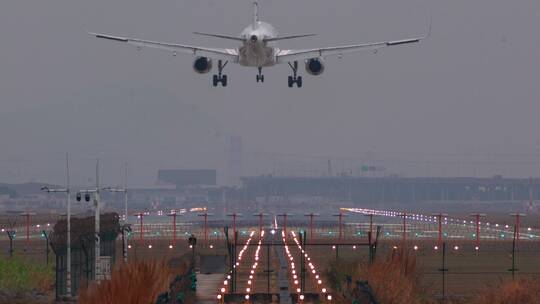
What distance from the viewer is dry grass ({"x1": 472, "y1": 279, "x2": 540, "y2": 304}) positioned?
160 feet

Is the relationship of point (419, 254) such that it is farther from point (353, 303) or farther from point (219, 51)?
point (353, 303)

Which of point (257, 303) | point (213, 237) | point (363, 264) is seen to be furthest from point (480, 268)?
point (213, 237)

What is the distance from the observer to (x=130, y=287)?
4469cm

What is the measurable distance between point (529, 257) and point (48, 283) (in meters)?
43.2

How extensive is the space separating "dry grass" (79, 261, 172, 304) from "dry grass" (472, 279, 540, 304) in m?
11.9

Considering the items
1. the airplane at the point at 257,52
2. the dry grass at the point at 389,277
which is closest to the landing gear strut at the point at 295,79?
the airplane at the point at 257,52

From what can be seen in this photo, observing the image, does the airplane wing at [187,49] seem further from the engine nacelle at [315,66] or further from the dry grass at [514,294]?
the dry grass at [514,294]

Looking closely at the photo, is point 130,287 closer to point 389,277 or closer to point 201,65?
point 389,277

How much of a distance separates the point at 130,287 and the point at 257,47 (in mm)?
44102

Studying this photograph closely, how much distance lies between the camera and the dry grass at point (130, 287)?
141 feet

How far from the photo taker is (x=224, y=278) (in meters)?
74.3

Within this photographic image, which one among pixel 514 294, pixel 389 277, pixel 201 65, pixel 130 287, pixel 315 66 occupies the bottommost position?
pixel 514 294

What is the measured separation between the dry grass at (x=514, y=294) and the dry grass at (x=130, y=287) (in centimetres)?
1191

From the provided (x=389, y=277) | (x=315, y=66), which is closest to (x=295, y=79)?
(x=315, y=66)
